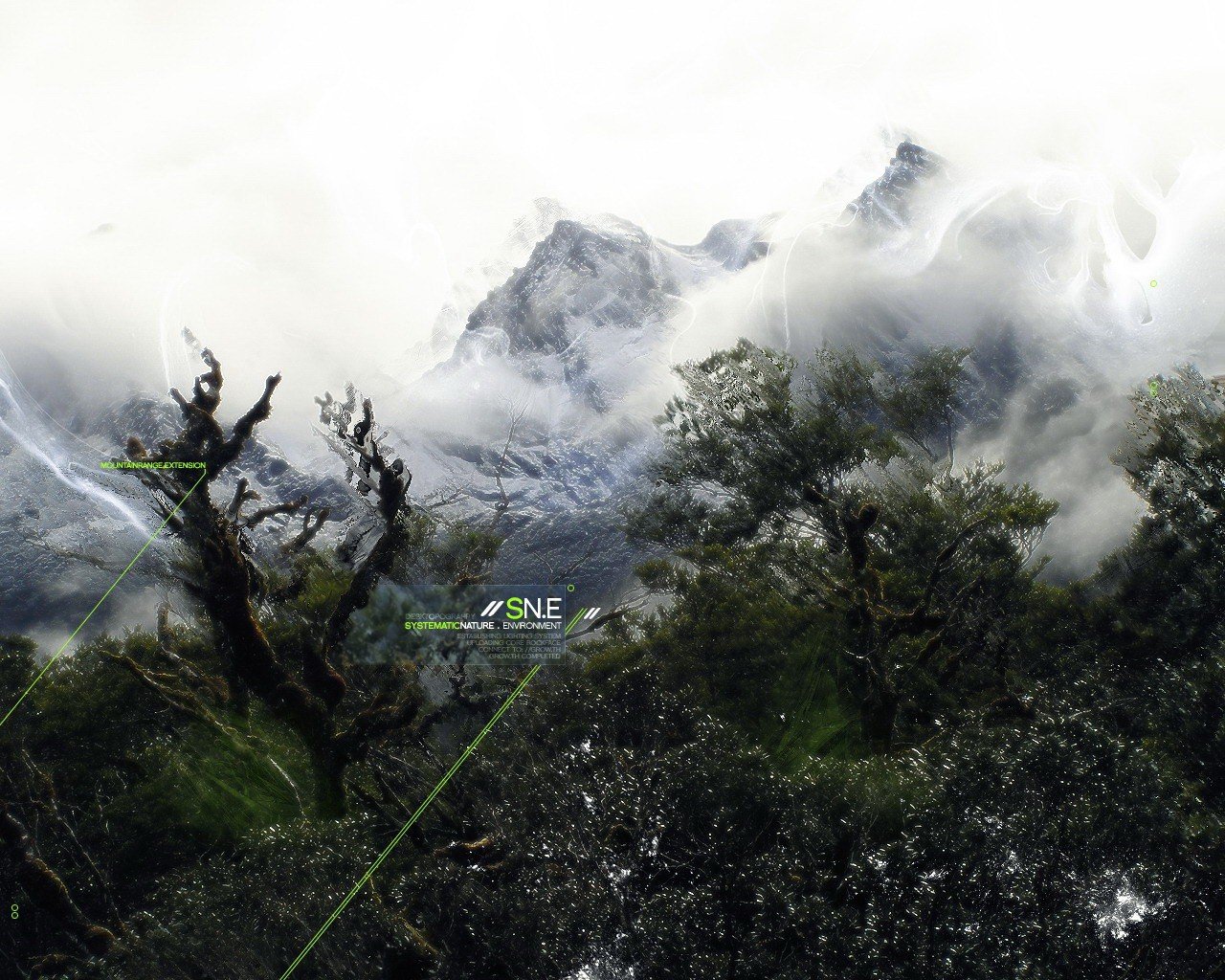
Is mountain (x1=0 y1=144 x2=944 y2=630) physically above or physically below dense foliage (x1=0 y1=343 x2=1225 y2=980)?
above

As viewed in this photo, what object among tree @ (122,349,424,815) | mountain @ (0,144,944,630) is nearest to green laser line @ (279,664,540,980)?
tree @ (122,349,424,815)

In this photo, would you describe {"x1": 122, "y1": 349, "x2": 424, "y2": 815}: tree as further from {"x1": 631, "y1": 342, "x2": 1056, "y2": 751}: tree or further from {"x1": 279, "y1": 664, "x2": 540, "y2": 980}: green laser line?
{"x1": 631, "y1": 342, "x2": 1056, "y2": 751}: tree

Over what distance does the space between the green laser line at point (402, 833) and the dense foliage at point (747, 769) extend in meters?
0.13

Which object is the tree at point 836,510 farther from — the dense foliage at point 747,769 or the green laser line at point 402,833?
the green laser line at point 402,833

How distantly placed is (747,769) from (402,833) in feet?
18.8

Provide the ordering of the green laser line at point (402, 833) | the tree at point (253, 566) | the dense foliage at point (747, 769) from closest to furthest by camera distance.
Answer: the dense foliage at point (747, 769)
the green laser line at point (402, 833)
the tree at point (253, 566)

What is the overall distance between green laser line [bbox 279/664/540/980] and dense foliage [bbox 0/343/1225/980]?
5.2 inches

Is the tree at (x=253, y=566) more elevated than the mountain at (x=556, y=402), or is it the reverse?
the mountain at (x=556, y=402)

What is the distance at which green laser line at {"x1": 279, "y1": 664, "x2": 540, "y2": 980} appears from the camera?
401 inches

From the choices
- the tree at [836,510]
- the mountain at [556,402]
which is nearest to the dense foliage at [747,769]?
the tree at [836,510]

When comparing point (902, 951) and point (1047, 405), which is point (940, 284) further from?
point (902, 951)

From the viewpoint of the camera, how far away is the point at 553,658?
22.9 metres

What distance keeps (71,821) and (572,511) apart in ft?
305

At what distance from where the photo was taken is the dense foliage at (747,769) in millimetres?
9789
